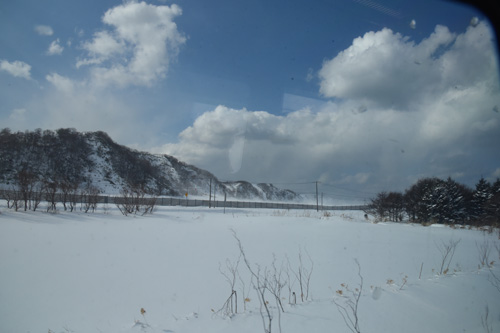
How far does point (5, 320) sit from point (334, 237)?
977 cm

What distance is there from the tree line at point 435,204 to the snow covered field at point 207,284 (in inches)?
880

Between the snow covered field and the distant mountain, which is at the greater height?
the distant mountain

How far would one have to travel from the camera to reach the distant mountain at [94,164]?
3566cm

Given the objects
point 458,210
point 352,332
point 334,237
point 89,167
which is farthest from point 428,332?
point 89,167

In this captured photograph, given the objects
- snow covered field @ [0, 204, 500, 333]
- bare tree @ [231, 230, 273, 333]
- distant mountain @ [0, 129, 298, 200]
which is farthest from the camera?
distant mountain @ [0, 129, 298, 200]

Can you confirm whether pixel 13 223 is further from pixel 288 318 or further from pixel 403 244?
pixel 403 244

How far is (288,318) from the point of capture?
3.30 m

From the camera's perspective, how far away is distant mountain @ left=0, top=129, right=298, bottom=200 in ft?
117

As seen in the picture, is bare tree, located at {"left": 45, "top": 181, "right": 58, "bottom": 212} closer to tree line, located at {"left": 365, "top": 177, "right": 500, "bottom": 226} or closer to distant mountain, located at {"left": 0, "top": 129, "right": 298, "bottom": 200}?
distant mountain, located at {"left": 0, "top": 129, "right": 298, "bottom": 200}

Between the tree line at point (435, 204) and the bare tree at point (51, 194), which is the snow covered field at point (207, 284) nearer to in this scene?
the bare tree at point (51, 194)

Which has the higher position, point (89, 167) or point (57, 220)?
point (89, 167)

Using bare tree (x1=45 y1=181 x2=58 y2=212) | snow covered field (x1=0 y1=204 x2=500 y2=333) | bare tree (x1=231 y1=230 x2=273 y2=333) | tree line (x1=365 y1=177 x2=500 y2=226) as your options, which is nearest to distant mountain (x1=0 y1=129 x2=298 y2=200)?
bare tree (x1=45 y1=181 x2=58 y2=212)

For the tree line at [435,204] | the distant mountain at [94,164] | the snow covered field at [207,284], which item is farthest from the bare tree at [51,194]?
the tree line at [435,204]

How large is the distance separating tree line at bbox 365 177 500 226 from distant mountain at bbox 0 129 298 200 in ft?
87.0
